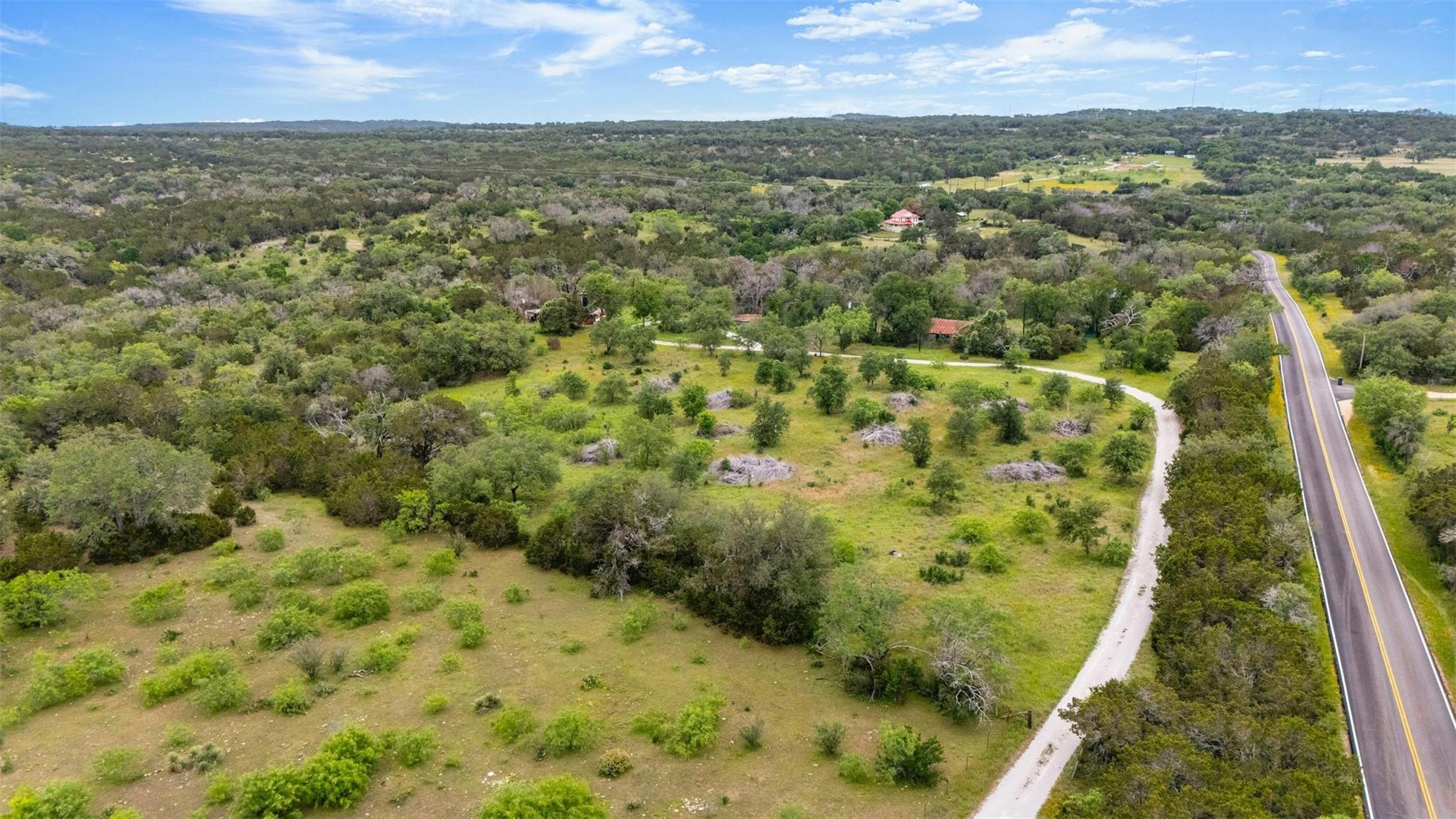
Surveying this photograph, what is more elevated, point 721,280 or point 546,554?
point 721,280

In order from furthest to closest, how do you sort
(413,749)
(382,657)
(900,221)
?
(900,221) < (382,657) < (413,749)

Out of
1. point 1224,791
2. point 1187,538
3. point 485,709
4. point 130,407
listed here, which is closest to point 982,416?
point 1187,538

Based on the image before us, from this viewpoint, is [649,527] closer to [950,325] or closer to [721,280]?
[950,325]

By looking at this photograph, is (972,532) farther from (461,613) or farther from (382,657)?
(382,657)

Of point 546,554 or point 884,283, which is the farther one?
point 884,283

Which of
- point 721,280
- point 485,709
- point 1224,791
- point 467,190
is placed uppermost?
point 467,190

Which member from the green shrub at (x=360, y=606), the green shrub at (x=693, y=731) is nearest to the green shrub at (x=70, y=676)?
the green shrub at (x=360, y=606)

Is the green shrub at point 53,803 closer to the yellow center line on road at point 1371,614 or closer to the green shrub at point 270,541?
the green shrub at point 270,541

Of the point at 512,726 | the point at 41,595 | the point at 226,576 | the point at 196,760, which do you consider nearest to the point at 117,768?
the point at 196,760
